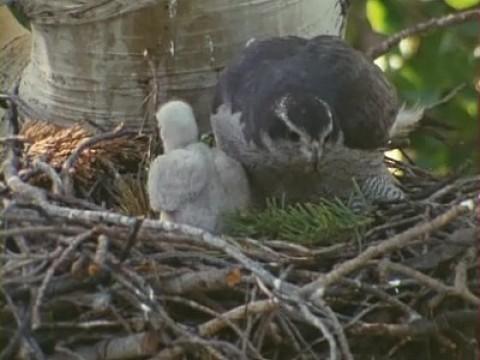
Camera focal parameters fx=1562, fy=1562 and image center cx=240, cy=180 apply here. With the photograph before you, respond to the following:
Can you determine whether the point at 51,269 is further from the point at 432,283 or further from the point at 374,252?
the point at 432,283

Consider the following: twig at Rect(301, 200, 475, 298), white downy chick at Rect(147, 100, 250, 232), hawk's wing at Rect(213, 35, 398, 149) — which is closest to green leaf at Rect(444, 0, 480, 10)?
hawk's wing at Rect(213, 35, 398, 149)

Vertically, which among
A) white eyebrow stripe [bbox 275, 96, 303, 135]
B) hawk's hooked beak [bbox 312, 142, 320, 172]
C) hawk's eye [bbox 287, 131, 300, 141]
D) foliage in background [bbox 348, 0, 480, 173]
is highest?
white eyebrow stripe [bbox 275, 96, 303, 135]

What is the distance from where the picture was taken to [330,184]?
341cm

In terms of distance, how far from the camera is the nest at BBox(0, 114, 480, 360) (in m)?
2.74

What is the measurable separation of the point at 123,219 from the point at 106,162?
2.15 ft

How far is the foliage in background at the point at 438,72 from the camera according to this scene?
162 inches

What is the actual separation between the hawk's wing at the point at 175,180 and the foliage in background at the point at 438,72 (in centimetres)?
101

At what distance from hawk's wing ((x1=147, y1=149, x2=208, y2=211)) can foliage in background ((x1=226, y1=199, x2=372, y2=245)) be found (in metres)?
0.10

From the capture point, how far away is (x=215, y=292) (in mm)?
2885

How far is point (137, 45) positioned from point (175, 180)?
1.45ft

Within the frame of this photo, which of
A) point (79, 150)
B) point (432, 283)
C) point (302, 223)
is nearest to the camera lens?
point (432, 283)

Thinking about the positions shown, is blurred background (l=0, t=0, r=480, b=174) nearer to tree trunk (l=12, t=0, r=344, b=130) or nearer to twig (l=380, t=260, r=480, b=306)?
tree trunk (l=12, t=0, r=344, b=130)

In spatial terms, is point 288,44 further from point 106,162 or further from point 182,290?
point 182,290

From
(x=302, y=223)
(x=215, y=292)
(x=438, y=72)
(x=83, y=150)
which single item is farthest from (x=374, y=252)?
(x=438, y=72)
